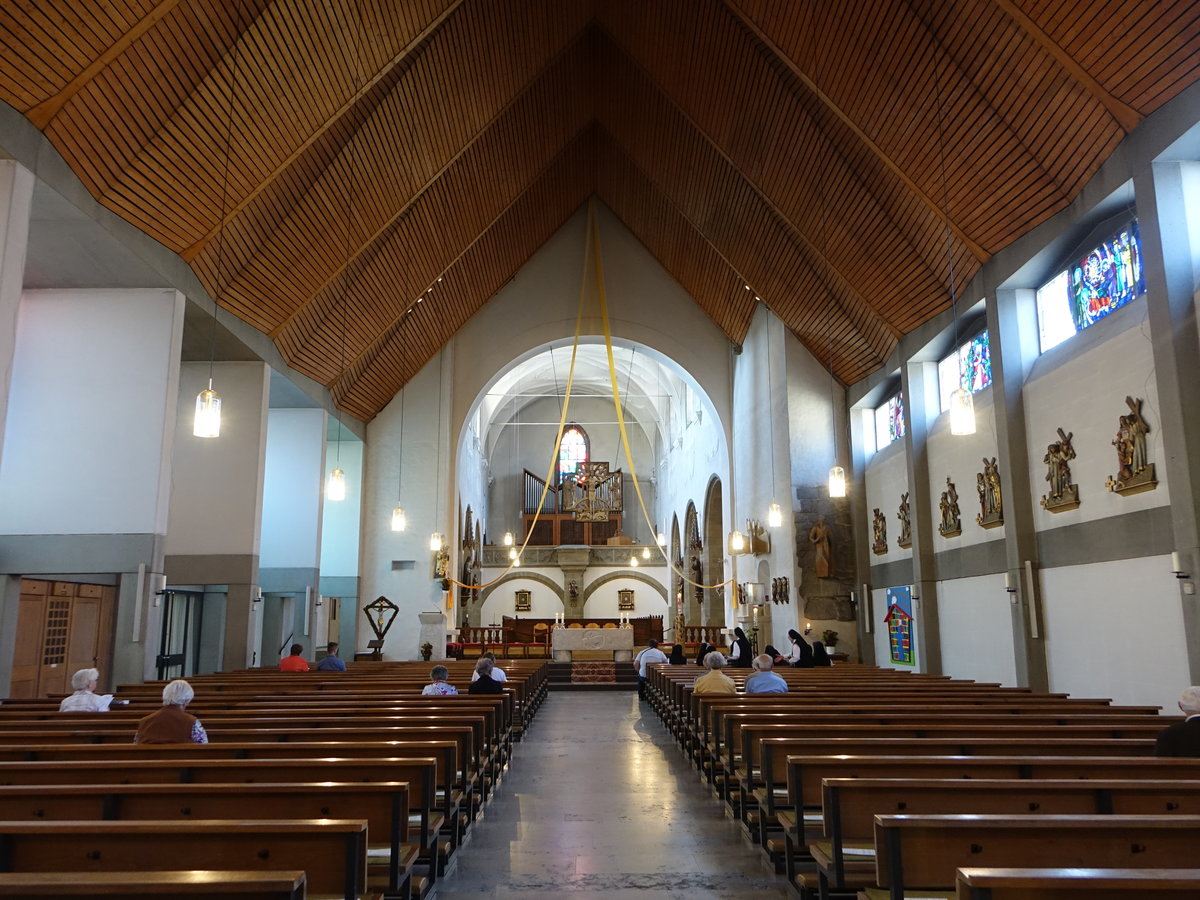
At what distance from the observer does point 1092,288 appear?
7.66 meters

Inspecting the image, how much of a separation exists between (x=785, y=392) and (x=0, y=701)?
404 inches

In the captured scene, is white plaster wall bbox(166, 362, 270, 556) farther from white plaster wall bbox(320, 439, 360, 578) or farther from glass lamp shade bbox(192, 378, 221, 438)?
glass lamp shade bbox(192, 378, 221, 438)

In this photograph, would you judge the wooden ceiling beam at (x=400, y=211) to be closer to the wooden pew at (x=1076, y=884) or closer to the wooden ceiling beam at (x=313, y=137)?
the wooden ceiling beam at (x=313, y=137)

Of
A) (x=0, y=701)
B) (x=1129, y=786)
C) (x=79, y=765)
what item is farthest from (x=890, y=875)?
(x=0, y=701)

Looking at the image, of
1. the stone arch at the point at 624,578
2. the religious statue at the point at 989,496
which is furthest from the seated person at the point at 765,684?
the stone arch at the point at 624,578

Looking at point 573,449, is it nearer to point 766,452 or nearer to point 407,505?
point 407,505

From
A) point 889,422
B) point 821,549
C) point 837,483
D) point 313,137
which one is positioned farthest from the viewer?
point 821,549

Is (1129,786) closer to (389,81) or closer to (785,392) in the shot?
(389,81)

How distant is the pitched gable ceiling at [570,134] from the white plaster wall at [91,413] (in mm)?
959

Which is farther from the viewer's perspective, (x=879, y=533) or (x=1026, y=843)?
(x=879, y=533)

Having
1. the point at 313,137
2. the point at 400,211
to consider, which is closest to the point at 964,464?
the point at 400,211

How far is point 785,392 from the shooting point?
13336mm

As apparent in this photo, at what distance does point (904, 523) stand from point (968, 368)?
2.30m

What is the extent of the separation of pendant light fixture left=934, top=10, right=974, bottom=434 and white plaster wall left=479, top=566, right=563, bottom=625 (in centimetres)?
1732
